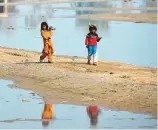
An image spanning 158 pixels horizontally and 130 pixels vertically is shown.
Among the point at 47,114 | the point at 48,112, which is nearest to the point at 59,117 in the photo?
the point at 47,114

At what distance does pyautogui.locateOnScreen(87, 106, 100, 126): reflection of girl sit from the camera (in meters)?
9.34

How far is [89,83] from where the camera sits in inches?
491

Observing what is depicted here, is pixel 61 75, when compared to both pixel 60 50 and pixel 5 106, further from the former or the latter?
pixel 60 50

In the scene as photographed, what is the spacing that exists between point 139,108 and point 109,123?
1211mm

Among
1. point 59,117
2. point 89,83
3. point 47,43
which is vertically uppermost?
point 47,43

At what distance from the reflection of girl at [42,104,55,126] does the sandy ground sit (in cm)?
52

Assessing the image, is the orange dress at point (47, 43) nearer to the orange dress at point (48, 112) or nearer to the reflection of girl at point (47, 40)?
the reflection of girl at point (47, 40)

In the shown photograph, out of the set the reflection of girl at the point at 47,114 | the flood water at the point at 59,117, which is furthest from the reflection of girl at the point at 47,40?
the reflection of girl at the point at 47,114

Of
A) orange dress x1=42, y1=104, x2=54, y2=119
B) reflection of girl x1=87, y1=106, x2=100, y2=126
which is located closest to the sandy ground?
reflection of girl x1=87, y1=106, x2=100, y2=126

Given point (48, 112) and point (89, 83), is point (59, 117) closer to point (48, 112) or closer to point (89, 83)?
point (48, 112)

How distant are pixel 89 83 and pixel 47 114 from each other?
8.78ft

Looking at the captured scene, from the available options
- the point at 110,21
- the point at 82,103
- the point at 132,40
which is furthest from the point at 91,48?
the point at 110,21

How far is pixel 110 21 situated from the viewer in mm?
43562

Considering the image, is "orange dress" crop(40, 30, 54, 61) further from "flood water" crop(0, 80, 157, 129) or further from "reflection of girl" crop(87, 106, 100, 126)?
"reflection of girl" crop(87, 106, 100, 126)
